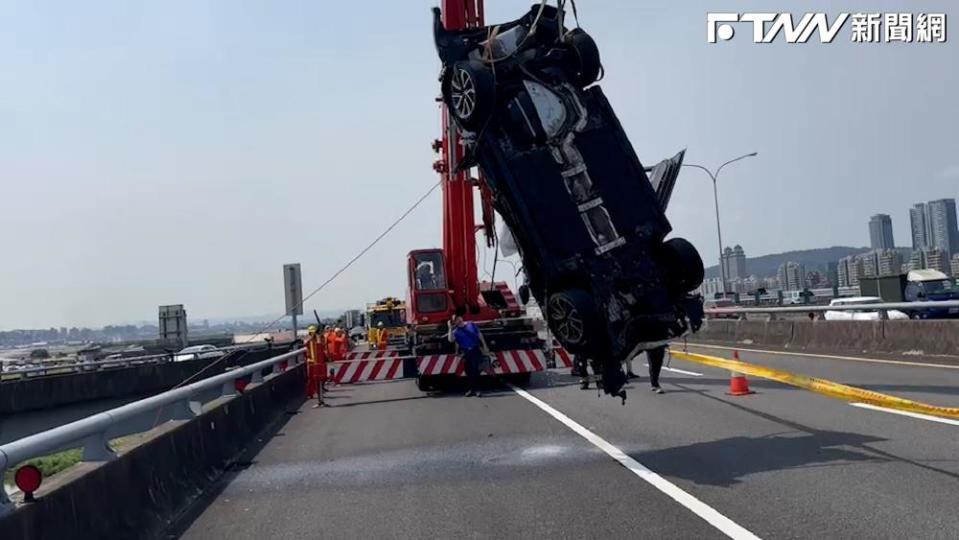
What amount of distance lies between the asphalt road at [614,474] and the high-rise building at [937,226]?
406 feet

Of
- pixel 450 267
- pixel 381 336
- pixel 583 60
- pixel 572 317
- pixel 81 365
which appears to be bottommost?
pixel 81 365

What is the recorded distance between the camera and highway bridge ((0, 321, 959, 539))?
293 inches

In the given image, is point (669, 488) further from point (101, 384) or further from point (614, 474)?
point (101, 384)

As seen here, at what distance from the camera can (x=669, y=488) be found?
8.77 m

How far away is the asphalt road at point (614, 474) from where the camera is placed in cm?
759

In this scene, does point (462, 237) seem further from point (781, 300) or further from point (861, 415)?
point (781, 300)

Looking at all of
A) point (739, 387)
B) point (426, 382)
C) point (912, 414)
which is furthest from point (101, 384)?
point (912, 414)

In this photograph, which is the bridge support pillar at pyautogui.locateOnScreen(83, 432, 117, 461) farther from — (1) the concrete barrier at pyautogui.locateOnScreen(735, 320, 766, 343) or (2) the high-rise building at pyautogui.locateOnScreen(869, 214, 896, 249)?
(2) the high-rise building at pyautogui.locateOnScreen(869, 214, 896, 249)

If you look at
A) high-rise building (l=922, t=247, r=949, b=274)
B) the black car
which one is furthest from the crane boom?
high-rise building (l=922, t=247, r=949, b=274)

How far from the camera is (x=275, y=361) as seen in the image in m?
18.8

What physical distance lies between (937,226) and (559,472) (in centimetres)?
13365

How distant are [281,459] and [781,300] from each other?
5733cm

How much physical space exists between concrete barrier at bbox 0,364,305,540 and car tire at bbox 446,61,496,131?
4.28m

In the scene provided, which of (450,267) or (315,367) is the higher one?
(450,267)
